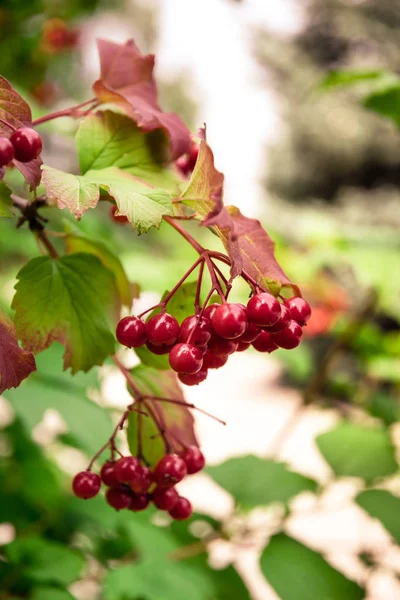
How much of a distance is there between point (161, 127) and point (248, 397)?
576 centimetres

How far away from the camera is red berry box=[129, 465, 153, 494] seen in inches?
17.9

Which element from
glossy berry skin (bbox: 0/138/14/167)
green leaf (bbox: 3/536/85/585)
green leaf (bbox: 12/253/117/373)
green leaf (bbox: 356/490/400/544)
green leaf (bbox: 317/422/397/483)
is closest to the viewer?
glossy berry skin (bbox: 0/138/14/167)

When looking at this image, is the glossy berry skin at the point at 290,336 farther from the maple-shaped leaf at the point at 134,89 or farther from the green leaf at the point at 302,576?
the green leaf at the point at 302,576

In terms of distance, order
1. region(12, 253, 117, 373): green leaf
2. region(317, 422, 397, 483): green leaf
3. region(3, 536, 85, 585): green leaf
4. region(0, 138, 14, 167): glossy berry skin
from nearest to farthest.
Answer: region(0, 138, 14, 167): glossy berry skin
region(12, 253, 117, 373): green leaf
region(3, 536, 85, 585): green leaf
region(317, 422, 397, 483): green leaf

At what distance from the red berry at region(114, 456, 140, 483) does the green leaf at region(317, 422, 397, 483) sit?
59cm

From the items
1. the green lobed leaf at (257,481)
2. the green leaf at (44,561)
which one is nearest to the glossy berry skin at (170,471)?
the green leaf at (44,561)

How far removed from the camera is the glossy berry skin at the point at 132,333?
0.39m

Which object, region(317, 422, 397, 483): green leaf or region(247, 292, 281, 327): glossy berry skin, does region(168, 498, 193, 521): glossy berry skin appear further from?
region(317, 422, 397, 483): green leaf

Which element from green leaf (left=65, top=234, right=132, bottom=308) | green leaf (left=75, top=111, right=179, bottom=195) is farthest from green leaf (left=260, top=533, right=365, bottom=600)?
green leaf (left=75, top=111, right=179, bottom=195)

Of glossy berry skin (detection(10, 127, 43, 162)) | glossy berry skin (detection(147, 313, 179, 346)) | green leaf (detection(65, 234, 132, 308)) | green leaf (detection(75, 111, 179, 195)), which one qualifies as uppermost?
green leaf (detection(75, 111, 179, 195))

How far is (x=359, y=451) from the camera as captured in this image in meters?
0.98

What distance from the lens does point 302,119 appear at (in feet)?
24.2

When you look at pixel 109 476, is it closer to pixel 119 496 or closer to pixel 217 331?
pixel 119 496

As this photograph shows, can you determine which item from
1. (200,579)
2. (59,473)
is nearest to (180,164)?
(200,579)
